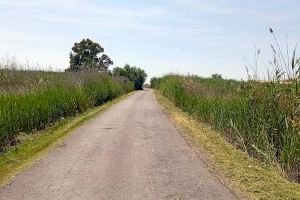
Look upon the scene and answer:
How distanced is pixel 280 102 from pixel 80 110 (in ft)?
52.6

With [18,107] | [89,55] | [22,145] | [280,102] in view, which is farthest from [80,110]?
[89,55]

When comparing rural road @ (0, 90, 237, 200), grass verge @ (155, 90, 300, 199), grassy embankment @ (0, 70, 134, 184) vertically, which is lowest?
grass verge @ (155, 90, 300, 199)

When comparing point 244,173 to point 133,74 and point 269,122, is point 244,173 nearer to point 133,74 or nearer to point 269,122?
point 269,122

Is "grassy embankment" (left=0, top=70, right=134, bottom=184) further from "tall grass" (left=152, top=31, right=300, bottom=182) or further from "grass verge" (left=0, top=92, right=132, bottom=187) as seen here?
"tall grass" (left=152, top=31, right=300, bottom=182)

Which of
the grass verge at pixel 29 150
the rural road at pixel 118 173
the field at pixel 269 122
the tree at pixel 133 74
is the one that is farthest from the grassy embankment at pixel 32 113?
the tree at pixel 133 74

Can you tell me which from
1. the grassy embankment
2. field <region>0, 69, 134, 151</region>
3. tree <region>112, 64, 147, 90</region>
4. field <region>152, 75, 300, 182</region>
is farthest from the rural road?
tree <region>112, 64, 147, 90</region>

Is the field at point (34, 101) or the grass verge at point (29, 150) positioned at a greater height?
the field at point (34, 101)

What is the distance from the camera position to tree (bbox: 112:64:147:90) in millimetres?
101250

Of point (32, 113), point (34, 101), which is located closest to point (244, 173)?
point (32, 113)

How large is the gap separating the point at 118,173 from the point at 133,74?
9358 cm

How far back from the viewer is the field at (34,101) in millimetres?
14500

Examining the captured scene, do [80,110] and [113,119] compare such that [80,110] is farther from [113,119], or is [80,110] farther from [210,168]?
[210,168]

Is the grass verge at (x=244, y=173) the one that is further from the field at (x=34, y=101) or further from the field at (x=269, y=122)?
the field at (x=34, y=101)

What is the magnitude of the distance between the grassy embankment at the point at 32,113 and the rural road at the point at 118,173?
2.15 ft
